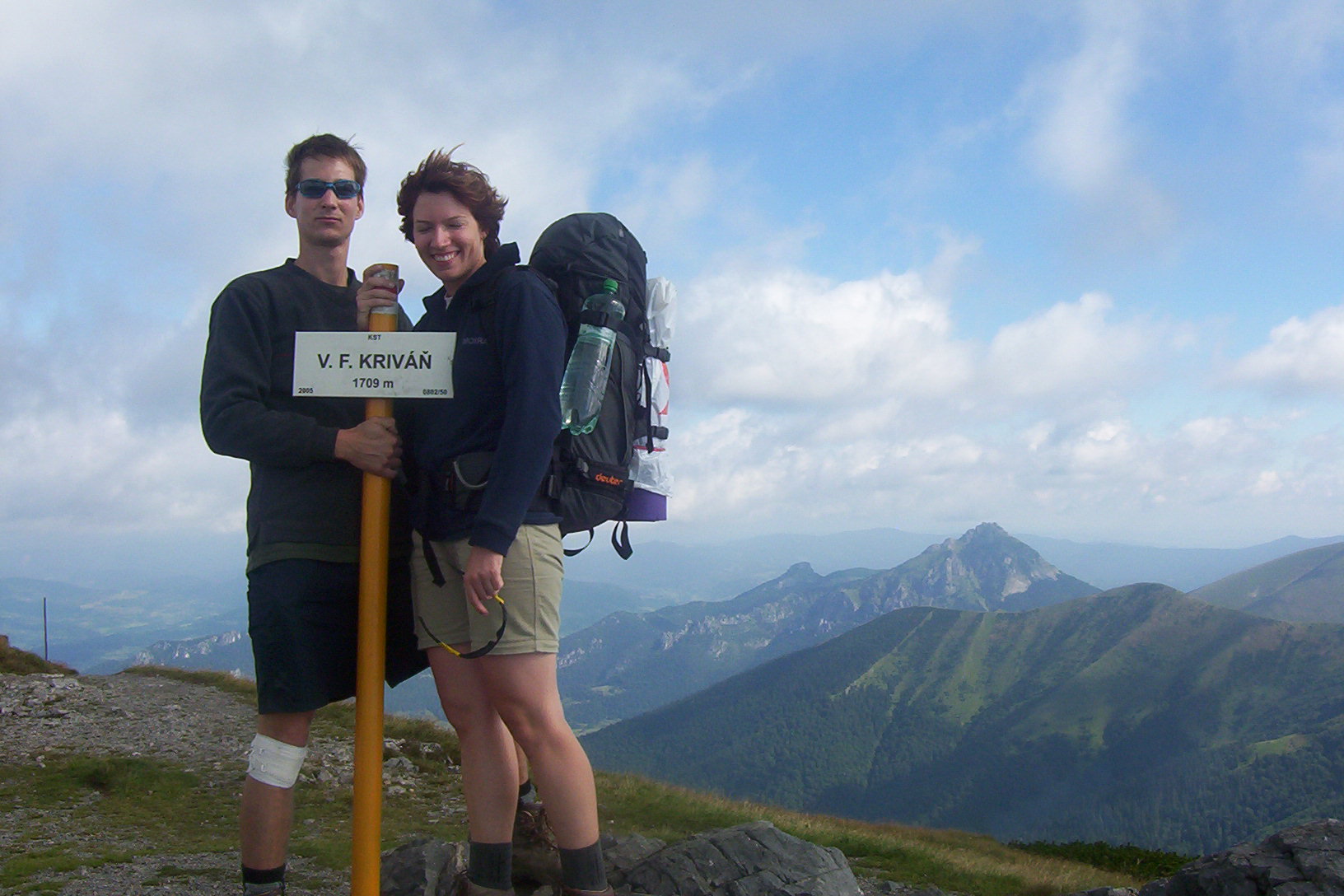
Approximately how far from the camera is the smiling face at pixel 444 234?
183 inches

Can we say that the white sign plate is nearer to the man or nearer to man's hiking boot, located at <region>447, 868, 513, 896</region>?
the man

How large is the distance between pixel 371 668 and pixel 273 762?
665 millimetres

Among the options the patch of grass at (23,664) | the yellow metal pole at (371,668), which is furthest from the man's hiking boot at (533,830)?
the patch of grass at (23,664)

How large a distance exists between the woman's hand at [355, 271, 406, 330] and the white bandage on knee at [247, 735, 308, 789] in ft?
7.35

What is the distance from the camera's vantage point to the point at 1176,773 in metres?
177

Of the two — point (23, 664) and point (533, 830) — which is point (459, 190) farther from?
point (23, 664)

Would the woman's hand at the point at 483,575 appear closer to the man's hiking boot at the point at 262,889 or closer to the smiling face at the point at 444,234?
the smiling face at the point at 444,234

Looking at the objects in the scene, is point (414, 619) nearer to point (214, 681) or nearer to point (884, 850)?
point (884, 850)

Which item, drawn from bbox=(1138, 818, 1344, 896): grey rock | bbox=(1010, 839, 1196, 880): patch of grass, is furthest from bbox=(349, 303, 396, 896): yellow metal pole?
bbox=(1010, 839, 1196, 880): patch of grass

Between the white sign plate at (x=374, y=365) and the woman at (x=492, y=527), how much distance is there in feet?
0.34

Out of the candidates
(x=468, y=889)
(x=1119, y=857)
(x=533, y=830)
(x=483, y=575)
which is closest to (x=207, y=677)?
(x=533, y=830)

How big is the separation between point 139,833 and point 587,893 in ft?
22.9

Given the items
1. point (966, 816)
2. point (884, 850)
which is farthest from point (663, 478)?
point (966, 816)

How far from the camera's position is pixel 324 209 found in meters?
5.05
